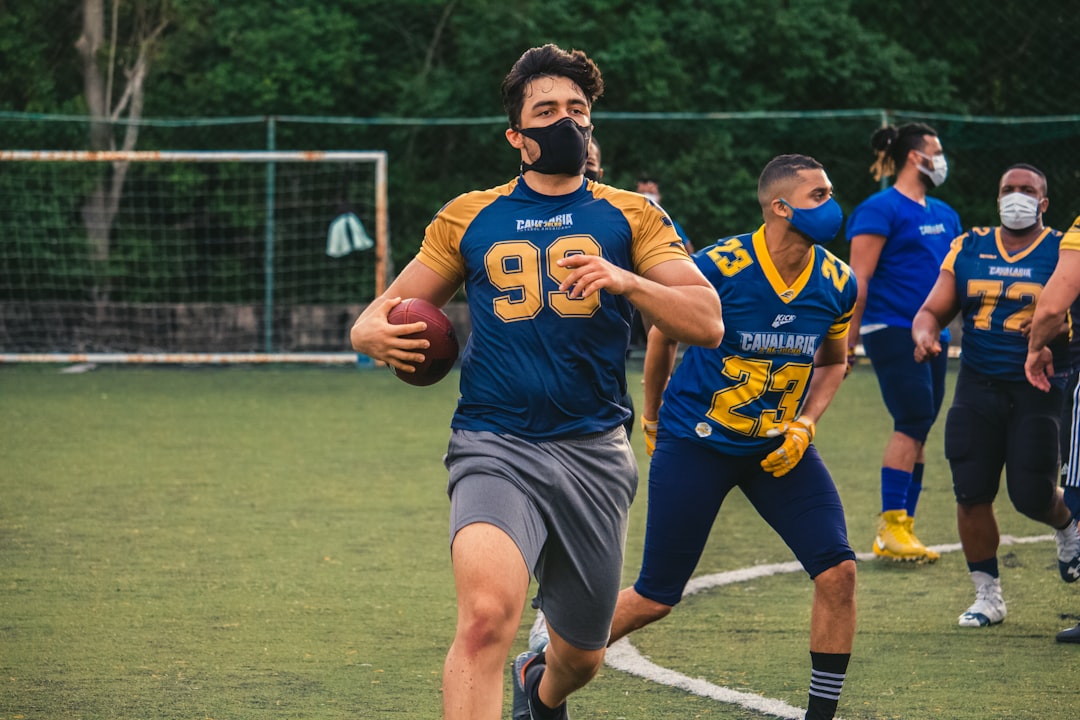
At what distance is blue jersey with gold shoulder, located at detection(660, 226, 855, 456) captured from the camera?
546 centimetres

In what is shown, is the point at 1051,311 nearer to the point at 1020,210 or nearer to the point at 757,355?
the point at 1020,210

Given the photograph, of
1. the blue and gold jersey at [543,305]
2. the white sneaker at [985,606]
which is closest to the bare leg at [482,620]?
the blue and gold jersey at [543,305]

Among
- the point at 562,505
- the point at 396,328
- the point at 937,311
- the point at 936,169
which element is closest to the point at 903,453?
the point at 937,311

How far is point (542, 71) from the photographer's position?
4.49 metres

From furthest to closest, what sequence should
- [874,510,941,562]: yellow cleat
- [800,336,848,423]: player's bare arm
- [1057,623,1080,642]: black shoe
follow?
[874,510,941,562]: yellow cleat
[1057,623,1080,642]: black shoe
[800,336,848,423]: player's bare arm

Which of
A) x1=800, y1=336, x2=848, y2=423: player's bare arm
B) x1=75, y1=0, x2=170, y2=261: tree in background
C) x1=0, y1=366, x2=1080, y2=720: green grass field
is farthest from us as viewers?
x1=75, y1=0, x2=170, y2=261: tree in background

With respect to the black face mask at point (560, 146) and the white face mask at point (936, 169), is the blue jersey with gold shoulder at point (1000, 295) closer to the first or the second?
the white face mask at point (936, 169)

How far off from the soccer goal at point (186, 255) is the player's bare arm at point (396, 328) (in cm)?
1350

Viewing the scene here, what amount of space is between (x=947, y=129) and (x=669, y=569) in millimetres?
15378

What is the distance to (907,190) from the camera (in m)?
8.45

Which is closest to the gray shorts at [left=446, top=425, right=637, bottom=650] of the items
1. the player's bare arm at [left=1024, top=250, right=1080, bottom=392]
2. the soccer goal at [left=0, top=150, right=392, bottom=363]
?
the player's bare arm at [left=1024, top=250, right=1080, bottom=392]

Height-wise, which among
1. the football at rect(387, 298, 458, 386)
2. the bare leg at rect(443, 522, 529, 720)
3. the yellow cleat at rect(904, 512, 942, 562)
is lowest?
the yellow cleat at rect(904, 512, 942, 562)

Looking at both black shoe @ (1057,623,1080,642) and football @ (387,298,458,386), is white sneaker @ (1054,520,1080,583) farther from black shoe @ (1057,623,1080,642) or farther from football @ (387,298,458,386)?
football @ (387,298,458,386)

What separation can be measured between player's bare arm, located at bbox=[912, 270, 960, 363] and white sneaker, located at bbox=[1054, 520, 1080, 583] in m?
1.07
